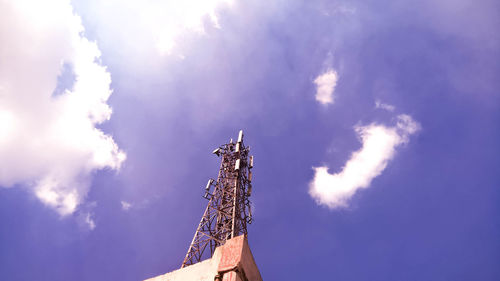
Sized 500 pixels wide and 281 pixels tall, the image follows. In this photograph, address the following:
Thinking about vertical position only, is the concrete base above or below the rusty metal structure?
below

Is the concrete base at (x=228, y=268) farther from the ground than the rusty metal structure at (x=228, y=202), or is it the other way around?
the rusty metal structure at (x=228, y=202)

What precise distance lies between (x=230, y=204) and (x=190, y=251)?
3.76 meters

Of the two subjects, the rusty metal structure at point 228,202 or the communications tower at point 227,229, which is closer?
the communications tower at point 227,229

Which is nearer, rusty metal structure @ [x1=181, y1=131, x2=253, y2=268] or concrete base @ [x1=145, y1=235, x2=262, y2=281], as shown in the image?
concrete base @ [x1=145, y1=235, x2=262, y2=281]

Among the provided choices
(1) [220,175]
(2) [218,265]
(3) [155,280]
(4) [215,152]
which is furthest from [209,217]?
→ (2) [218,265]

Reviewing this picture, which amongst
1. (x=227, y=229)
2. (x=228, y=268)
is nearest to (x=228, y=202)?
(x=227, y=229)

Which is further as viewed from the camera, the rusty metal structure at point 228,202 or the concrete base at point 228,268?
the rusty metal structure at point 228,202

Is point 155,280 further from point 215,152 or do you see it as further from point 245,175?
point 215,152

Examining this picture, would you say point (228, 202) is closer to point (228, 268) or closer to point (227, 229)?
point (227, 229)

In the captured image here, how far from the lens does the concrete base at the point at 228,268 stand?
20.7 feet

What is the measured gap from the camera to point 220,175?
19.4 m

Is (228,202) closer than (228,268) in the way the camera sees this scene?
No

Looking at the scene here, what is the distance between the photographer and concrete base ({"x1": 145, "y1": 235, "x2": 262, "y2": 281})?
6307 millimetres

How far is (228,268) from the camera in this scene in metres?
6.34
